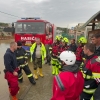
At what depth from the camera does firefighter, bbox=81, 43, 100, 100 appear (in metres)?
2.50

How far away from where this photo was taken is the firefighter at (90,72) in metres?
2.50

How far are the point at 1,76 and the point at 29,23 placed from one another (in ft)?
13.5

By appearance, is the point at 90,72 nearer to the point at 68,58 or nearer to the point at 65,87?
the point at 68,58

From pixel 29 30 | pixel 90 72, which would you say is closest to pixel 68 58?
pixel 90 72

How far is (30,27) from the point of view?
9.74 meters

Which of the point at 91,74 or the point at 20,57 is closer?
the point at 91,74

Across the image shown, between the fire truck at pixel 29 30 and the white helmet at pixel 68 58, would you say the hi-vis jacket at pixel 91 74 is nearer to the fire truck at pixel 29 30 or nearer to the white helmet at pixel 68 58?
the white helmet at pixel 68 58

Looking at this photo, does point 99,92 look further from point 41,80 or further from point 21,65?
point 41,80

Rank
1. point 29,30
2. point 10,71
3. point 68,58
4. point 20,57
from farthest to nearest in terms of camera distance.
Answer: point 29,30 → point 20,57 → point 10,71 → point 68,58

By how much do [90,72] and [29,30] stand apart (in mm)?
7540

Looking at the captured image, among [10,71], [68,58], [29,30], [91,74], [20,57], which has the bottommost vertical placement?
[10,71]

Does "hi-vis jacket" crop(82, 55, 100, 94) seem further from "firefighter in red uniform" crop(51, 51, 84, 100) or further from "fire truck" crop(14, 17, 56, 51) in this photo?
"fire truck" crop(14, 17, 56, 51)

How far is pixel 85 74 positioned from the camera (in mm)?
2641

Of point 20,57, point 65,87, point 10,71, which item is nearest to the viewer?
point 65,87
